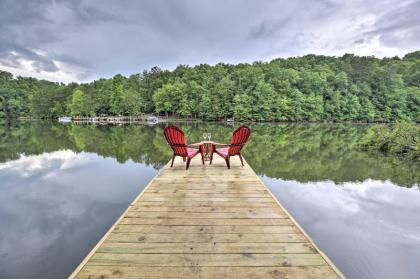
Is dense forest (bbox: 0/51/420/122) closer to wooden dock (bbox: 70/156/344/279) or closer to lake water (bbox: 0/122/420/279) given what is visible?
lake water (bbox: 0/122/420/279)

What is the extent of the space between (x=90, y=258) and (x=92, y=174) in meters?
6.40

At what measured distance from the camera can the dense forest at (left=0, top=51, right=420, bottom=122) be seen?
4278 centimetres

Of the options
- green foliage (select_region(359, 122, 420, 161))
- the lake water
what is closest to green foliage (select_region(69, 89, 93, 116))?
the lake water

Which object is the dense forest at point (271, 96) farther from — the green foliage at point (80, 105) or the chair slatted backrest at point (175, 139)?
the chair slatted backrest at point (175, 139)

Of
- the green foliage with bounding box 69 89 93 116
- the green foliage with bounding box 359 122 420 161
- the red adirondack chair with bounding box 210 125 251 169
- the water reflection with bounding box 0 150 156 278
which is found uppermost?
the green foliage with bounding box 69 89 93 116

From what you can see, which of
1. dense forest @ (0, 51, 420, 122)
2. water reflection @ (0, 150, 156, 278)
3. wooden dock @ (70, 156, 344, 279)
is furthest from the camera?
dense forest @ (0, 51, 420, 122)

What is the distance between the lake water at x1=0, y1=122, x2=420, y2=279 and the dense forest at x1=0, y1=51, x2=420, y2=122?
3428 cm

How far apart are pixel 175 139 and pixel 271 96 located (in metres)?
39.6

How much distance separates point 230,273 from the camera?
1.71 meters

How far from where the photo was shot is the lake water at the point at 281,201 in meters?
3.15

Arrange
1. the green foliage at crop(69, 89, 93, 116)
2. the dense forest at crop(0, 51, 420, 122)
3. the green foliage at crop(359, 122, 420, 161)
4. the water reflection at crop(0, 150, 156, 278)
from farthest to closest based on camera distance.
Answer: the green foliage at crop(69, 89, 93, 116) → the dense forest at crop(0, 51, 420, 122) → the green foliage at crop(359, 122, 420, 161) → the water reflection at crop(0, 150, 156, 278)

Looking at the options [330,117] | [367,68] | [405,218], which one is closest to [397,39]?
[367,68]

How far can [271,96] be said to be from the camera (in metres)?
42.5

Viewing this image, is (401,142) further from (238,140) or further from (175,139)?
(175,139)
